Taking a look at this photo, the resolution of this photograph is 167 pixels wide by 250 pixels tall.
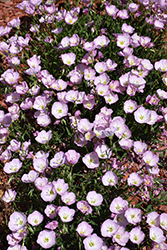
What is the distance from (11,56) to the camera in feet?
9.61

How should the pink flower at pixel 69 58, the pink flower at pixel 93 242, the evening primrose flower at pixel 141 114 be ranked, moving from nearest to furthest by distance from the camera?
the pink flower at pixel 93 242 → the evening primrose flower at pixel 141 114 → the pink flower at pixel 69 58

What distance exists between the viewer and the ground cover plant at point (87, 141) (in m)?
1.89

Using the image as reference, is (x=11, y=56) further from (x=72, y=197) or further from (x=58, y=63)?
(x=72, y=197)

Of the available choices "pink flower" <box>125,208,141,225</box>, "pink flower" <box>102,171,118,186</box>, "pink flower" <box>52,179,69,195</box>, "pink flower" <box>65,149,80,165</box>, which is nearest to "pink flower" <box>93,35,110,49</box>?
"pink flower" <box>65,149,80,165</box>

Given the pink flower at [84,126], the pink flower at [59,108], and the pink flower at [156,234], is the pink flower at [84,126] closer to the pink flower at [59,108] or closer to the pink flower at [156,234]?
the pink flower at [59,108]

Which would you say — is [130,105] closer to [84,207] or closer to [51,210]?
[84,207]

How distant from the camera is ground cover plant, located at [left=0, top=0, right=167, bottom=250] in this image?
1.89 metres

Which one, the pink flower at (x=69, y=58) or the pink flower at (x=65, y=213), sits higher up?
the pink flower at (x=69, y=58)

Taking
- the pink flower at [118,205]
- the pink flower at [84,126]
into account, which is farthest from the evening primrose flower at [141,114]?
the pink flower at [118,205]

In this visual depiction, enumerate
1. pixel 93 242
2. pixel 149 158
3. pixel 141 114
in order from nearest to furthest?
pixel 93 242
pixel 149 158
pixel 141 114

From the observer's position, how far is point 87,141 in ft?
7.84

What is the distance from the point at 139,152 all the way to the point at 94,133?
45 cm

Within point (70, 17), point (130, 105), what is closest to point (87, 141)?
point (130, 105)

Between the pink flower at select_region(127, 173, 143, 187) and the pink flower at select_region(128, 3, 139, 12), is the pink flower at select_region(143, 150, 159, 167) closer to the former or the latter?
the pink flower at select_region(127, 173, 143, 187)
